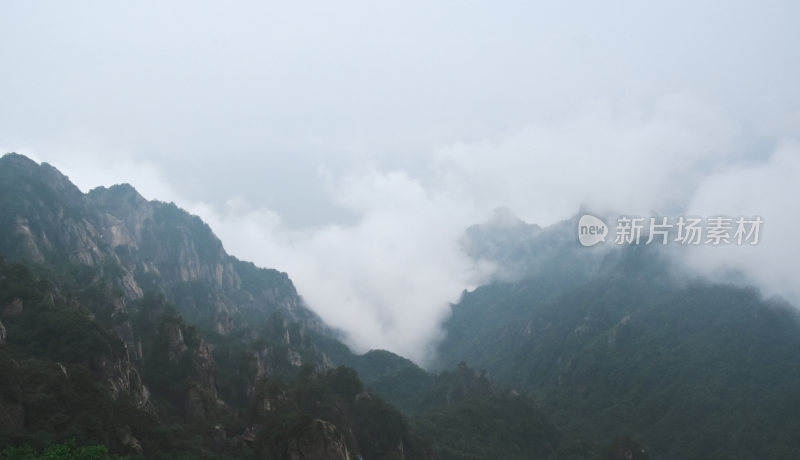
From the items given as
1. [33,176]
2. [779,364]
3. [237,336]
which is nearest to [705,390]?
[779,364]

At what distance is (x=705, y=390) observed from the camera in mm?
147500

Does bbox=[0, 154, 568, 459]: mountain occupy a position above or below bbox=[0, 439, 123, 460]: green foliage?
above

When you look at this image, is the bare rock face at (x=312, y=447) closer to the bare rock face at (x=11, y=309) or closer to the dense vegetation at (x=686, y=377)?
the bare rock face at (x=11, y=309)

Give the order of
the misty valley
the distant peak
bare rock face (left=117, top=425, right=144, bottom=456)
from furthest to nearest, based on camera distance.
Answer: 1. the distant peak
2. the misty valley
3. bare rock face (left=117, top=425, right=144, bottom=456)

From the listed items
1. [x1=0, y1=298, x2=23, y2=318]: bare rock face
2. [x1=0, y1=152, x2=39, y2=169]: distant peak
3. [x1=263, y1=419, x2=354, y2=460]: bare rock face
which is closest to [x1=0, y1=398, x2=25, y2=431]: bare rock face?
[x1=263, y1=419, x2=354, y2=460]: bare rock face

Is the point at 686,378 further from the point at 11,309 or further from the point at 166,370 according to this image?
the point at 11,309

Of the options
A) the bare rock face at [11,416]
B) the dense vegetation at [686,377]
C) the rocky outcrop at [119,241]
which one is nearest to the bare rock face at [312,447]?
the bare rock face at [11,416]

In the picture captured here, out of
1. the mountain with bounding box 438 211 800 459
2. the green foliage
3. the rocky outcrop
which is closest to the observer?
the green foliage

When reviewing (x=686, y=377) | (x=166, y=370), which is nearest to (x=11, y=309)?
(x=166, y=370)

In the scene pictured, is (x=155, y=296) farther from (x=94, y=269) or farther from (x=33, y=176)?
(x=33, y=176)

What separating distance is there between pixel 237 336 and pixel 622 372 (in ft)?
341

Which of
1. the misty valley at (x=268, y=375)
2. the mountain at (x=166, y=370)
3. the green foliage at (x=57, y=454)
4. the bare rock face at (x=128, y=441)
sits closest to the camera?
the green foliage at (x=57, y=454)

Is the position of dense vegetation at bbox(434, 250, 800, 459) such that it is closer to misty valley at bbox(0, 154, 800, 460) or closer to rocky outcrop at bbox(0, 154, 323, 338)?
misty valley at bbox(0, 154, 800, 460)

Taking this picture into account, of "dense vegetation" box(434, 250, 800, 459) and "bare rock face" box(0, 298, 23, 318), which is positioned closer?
"bare rock face" box(0, 298, 23, 318)
